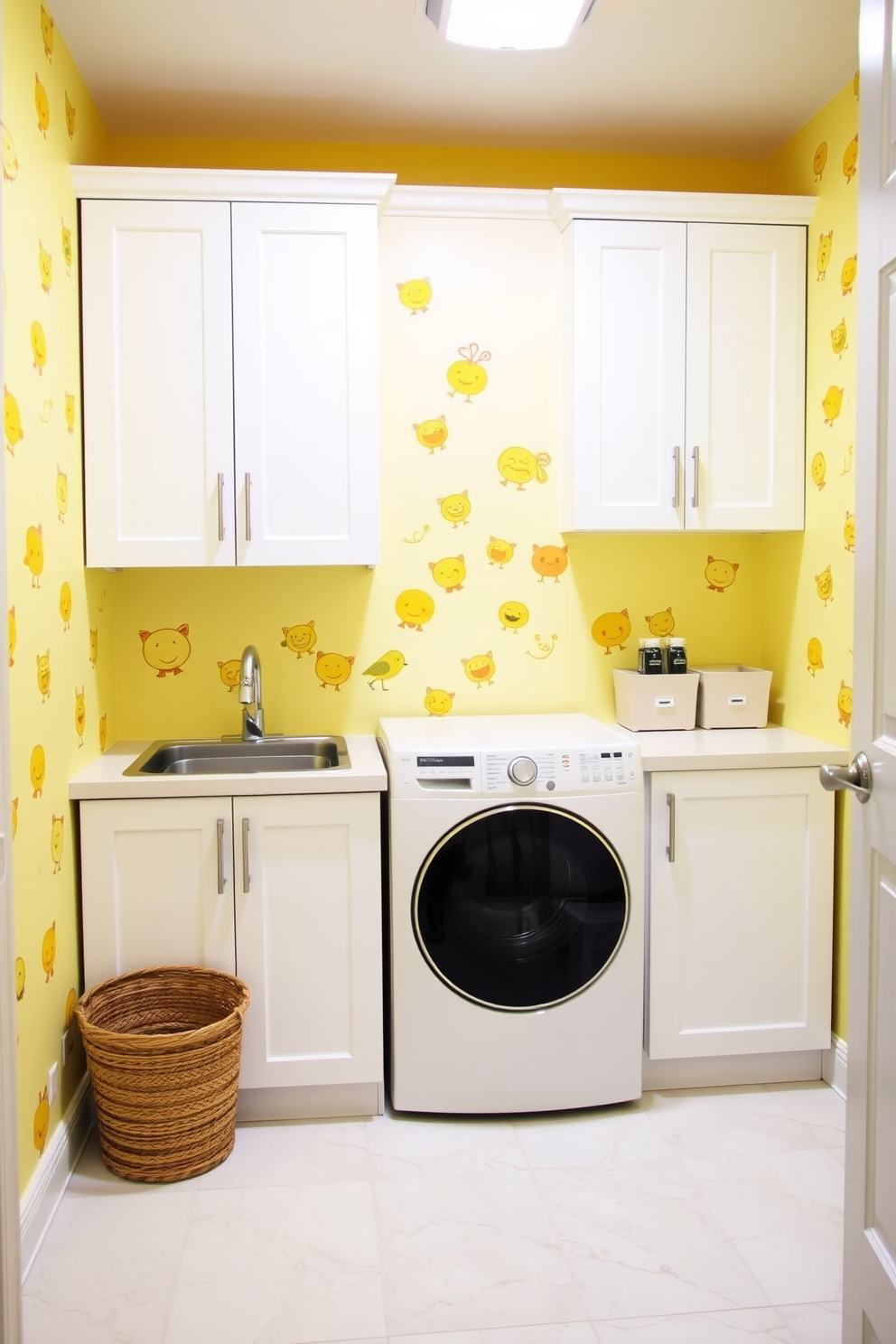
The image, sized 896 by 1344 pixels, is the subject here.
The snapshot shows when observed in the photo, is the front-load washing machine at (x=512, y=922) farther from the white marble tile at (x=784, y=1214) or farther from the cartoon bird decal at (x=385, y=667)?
the cartoon bird decal at (x=385, y=667)

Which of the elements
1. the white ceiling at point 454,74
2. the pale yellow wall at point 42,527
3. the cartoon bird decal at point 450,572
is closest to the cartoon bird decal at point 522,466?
the cartoon bird decal at point 450,572

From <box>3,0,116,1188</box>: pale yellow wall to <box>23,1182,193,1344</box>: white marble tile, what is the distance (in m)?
0.17

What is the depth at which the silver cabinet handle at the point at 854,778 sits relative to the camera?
1.52 metres

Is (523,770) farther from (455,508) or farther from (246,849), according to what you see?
(455,508)

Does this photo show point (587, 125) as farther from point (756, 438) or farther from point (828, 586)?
point (828, 586)

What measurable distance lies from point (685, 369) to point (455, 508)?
736 mm

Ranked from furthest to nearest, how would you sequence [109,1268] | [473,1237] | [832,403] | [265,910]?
[832,403] → [265,910] → [473,1237] → [109,1268]

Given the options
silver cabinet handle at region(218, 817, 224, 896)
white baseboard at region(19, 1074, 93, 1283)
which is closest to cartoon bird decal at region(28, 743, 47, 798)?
silver cabinet handle at region(218, 817, 224, 896)

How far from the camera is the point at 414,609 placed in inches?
121

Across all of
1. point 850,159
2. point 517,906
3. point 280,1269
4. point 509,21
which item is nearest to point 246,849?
point 517,906

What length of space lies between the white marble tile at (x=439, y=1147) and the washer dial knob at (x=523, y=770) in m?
0.84

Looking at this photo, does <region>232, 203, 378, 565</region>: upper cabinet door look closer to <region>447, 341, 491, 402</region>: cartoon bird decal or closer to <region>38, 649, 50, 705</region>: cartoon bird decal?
<region>447, 341, 491, 402</region>: cartoon bird decal

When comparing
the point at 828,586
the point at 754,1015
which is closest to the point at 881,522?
the point at 828,586

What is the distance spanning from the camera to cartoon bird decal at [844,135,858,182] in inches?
105
